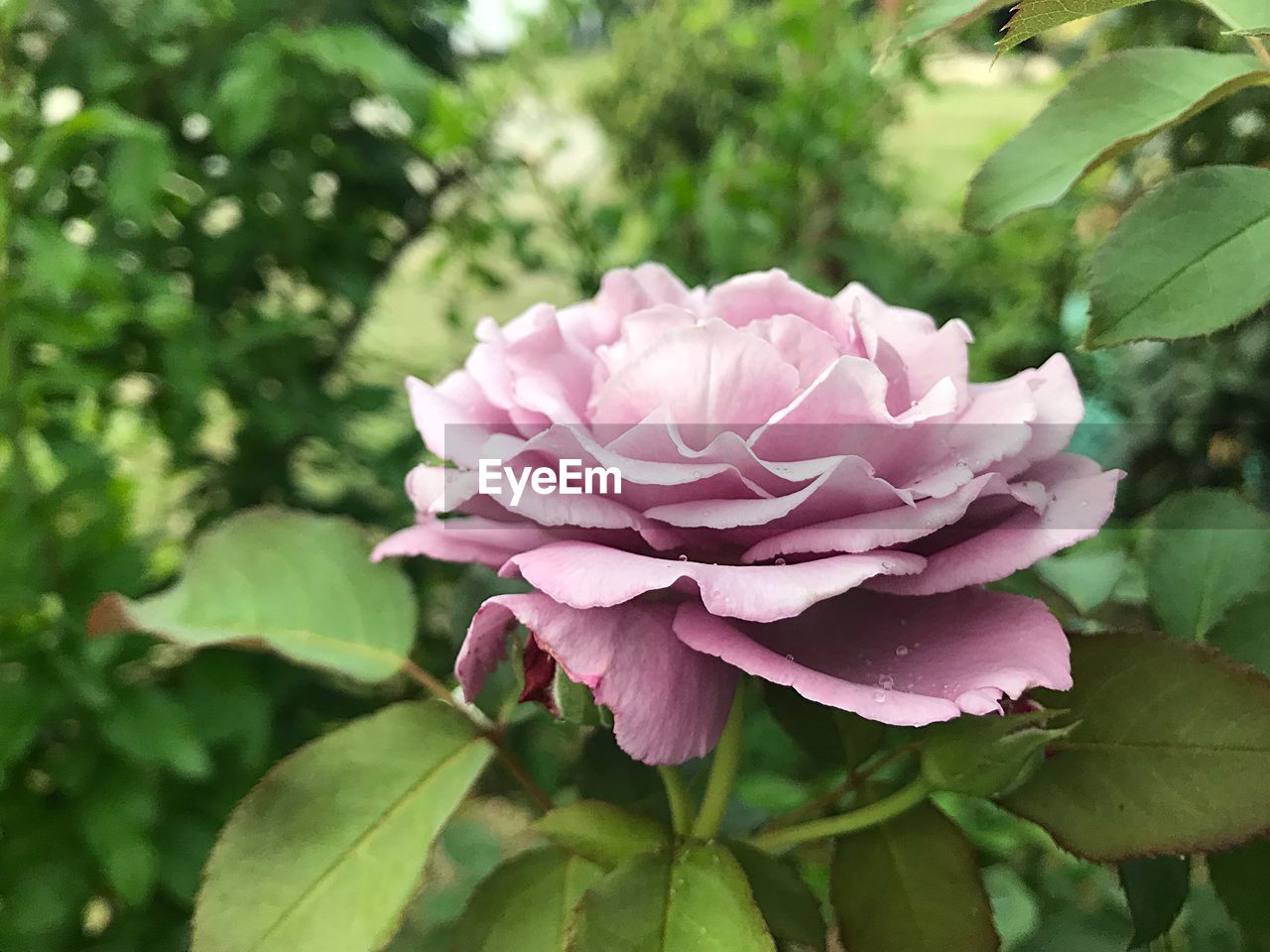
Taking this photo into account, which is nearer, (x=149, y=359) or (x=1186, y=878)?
(x=1186, y=878)

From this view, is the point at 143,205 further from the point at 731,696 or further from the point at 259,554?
the point at 731,696

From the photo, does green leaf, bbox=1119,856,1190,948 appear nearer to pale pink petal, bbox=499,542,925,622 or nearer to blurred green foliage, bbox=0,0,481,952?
pale pink petal, bbox=499,542,925,622

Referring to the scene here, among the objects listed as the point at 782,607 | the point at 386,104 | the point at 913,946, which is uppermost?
the point at 386,104

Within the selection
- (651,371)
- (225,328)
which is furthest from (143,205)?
(651,371)

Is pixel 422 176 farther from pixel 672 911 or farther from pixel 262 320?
pixel 672 911

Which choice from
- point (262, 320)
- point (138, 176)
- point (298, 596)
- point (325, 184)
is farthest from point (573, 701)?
point (325, 184)

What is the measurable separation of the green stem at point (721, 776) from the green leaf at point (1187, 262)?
0.13 meters

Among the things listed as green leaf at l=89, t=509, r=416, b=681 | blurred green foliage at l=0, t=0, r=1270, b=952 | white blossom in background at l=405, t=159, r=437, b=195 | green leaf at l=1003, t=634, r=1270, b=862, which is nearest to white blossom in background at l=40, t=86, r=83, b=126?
blurred green foliage at l=0, t=0, r=1270, b=952

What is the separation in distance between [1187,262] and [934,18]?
0.32ft

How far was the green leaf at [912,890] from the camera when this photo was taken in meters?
0.22

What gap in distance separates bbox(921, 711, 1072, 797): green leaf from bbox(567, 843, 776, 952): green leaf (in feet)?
0.19

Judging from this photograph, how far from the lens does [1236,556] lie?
0.89 ft

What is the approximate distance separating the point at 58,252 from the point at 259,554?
220 millimetres

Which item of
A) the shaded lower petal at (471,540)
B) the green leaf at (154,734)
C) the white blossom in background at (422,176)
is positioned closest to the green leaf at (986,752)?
the shaded lower petal at (471,540)
